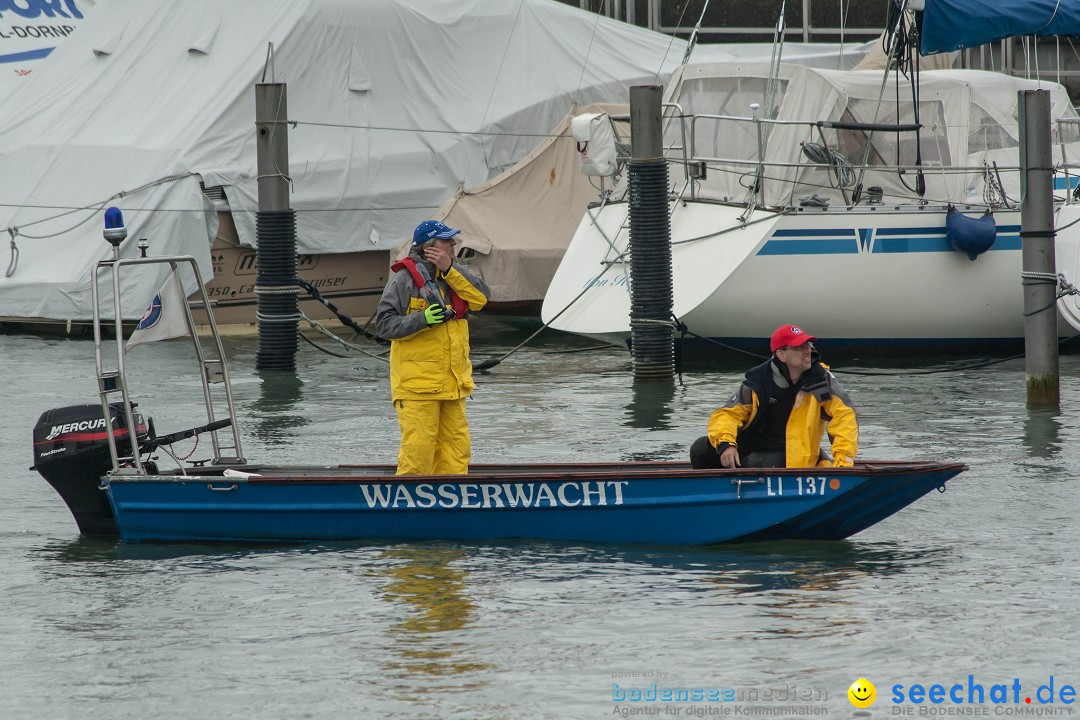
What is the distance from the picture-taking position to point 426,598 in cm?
744

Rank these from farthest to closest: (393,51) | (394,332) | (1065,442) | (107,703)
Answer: (393,51) → (1065,442) → (394,332) → (107,703)

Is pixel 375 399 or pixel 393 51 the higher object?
pixel 393 51

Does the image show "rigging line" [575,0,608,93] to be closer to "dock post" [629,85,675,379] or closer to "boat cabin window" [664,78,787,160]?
"boat cabin window" [664,78,787,160]

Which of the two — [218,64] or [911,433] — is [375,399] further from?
[218,64]

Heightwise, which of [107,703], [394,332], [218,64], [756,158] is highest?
[218,64]

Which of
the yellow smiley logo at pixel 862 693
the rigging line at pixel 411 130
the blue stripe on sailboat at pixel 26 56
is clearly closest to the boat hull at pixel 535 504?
the yellow smiley logo at pixel 862 693

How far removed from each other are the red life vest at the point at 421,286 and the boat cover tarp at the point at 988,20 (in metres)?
7.95

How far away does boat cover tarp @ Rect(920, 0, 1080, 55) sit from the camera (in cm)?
1498

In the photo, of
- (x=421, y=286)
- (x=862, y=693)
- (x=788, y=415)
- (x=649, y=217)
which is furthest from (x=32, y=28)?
(x=862, y=693)

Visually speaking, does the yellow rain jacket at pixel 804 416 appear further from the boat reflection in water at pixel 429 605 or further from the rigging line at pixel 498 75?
the rigging line at pixel 498 75

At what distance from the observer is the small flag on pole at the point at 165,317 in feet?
27.7

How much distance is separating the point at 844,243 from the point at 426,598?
8.30 metres

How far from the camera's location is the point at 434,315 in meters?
8.31

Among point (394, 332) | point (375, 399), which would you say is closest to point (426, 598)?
point (394, 332)
